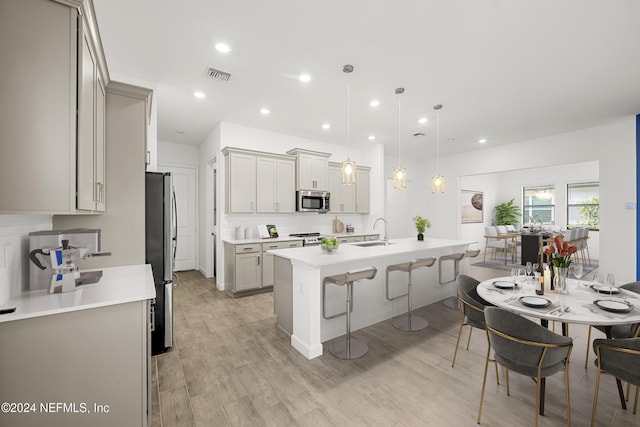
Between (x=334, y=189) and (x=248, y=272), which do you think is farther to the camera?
(x=334, y=189)

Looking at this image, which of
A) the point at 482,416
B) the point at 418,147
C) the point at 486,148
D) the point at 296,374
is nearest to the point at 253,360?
the point at 296,374

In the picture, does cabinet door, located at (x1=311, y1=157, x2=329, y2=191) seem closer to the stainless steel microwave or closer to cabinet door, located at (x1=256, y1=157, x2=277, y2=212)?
the stainless steel microwave

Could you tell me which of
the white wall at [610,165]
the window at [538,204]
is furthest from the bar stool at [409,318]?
the window at [538,204]

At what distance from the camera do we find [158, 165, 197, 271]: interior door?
6148 millimetres

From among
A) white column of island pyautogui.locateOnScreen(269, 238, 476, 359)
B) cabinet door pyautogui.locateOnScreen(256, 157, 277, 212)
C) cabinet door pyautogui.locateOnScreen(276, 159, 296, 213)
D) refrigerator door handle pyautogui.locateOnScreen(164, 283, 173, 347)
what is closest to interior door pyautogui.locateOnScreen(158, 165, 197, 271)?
cabinet door pyautogui.locateOnScreen(256, 157, 277, 212)

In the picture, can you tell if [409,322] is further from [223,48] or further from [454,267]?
[223,48]

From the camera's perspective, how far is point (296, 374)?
7.57 ft

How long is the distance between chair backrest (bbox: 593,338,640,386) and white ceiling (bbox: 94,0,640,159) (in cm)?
245

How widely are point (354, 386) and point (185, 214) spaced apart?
5480 mm

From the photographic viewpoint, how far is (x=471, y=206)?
9359 millimetres

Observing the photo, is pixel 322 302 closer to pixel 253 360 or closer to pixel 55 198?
pixel 253 360

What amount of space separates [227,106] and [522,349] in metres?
4.42

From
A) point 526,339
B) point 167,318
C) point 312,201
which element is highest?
point 312,201

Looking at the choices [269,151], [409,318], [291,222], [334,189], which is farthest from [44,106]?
[334,189]
